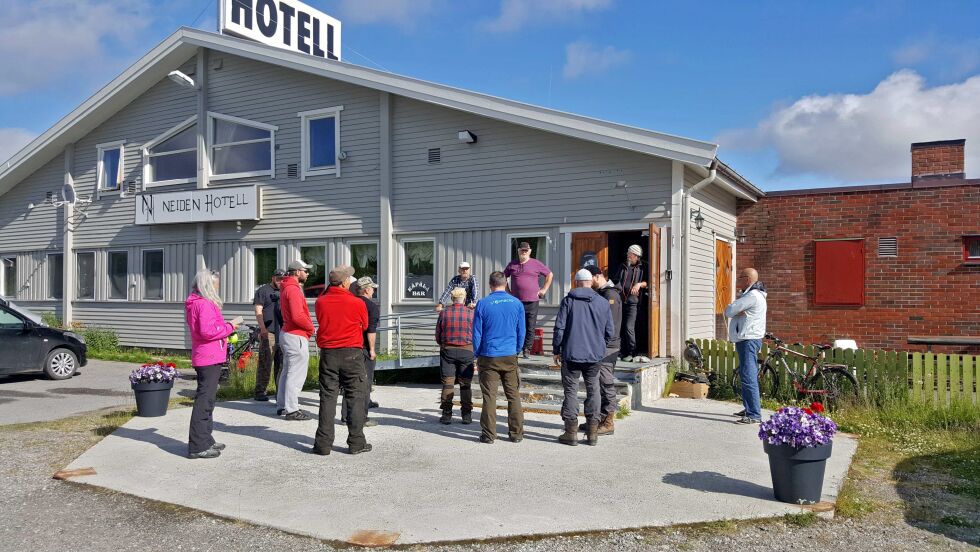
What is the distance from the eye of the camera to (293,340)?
351 inches

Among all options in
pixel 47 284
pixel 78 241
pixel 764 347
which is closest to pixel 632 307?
pixel 764 347

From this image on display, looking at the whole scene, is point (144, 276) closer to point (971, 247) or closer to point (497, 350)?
point (497, 350)

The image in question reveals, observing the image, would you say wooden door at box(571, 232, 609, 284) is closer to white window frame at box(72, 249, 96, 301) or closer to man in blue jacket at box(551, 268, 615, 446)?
man in blue jacket at box(551, 268, 615, 446)

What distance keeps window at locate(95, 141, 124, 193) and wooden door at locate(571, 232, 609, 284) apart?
482 inches

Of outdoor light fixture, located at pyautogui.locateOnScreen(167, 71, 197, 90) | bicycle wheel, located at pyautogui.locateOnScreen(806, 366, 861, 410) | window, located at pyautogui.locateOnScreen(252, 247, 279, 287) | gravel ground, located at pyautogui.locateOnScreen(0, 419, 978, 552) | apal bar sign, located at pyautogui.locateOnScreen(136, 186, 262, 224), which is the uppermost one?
outdoor light fixture, located at pyautogui.locateOnScreen(167, 71, 197, 90)

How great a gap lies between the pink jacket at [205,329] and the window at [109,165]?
13.0 metres

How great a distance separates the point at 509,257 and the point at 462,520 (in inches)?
315

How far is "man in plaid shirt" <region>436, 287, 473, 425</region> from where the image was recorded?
878 centimetres

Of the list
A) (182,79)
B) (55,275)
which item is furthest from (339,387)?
(55,275)

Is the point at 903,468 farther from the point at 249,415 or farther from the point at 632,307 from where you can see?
the point at 249,415

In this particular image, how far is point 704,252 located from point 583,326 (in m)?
5.66

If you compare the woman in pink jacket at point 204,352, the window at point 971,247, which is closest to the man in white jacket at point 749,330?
the woman in pink jacket at point 204,352

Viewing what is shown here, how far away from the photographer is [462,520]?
17.8 ft

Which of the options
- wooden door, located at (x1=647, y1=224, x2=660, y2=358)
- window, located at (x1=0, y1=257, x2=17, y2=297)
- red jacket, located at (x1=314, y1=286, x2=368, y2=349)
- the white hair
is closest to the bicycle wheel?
wooden door, located at (x1=647, y1=224, x2=660, y2=358)
